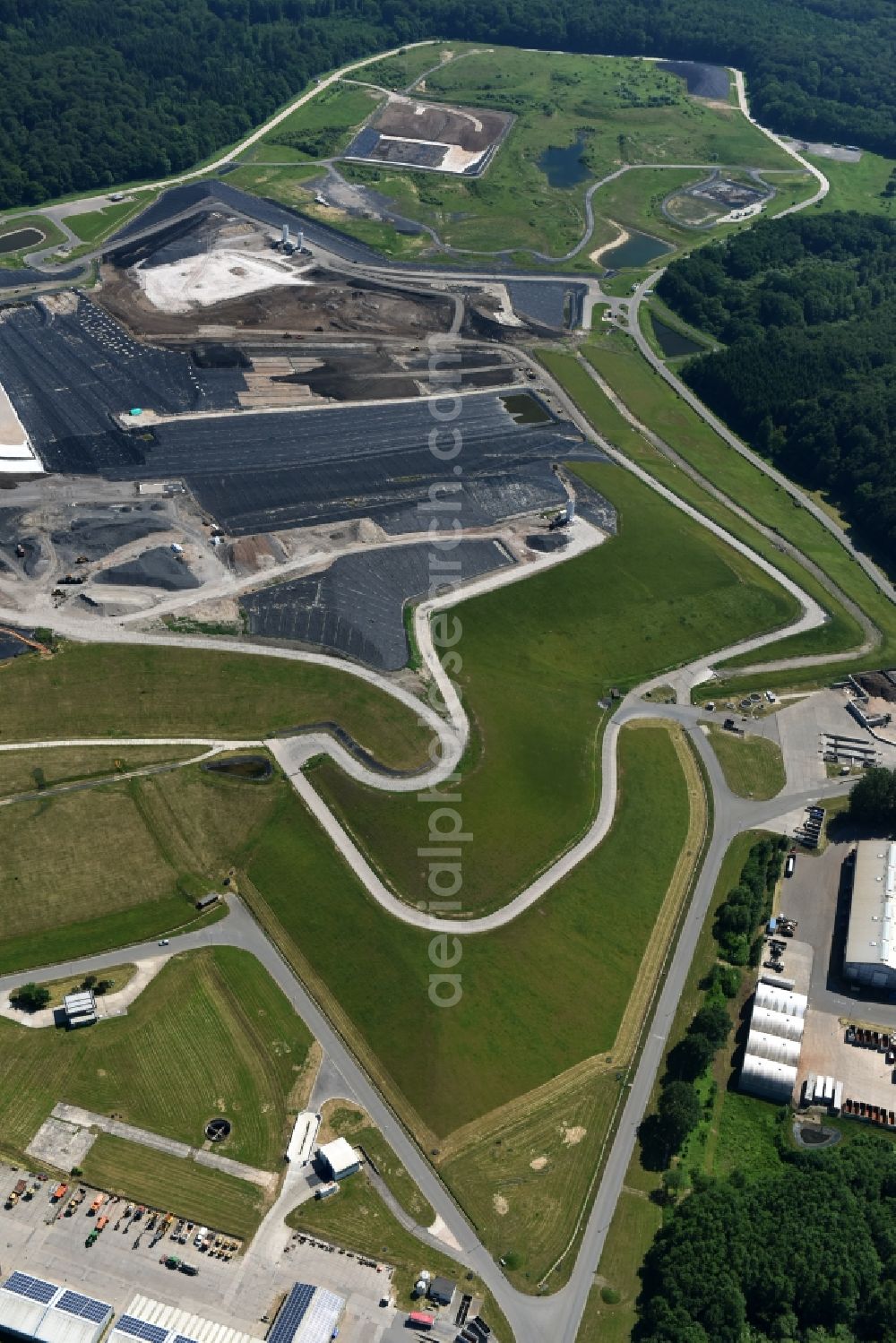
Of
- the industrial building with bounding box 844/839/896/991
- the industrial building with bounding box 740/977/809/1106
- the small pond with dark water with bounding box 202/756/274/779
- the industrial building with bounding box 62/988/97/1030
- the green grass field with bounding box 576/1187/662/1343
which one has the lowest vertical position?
the green grass field with bounding box 576/1187/662/1343

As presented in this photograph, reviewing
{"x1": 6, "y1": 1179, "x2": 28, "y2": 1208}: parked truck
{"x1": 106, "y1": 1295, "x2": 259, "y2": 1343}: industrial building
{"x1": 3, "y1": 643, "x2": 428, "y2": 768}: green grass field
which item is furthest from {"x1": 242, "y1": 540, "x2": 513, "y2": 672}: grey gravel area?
{"x1": 106, "y1": 1295, "x2": 259, "y2": 1343}: industrial building

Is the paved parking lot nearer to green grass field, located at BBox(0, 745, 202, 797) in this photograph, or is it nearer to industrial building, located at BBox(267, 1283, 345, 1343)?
industrial building, located at BBox(267, 1283, 345, 1343)

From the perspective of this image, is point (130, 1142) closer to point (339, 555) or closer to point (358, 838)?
point (358, 838)

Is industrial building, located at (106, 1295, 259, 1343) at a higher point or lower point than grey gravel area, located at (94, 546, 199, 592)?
lower

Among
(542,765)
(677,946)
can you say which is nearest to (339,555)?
(542,765)

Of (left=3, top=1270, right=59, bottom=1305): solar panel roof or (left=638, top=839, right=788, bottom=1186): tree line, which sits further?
(left=638, top=839, right=788, bottom=1186): tree line

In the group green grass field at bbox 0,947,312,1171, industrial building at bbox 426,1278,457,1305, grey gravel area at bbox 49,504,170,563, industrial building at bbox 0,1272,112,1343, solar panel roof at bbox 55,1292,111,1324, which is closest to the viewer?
industrial building at bbox 0,1272,112,1343

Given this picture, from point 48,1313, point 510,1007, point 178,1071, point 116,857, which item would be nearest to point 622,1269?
point 510,1007

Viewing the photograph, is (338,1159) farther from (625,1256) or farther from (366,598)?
(366,598)
